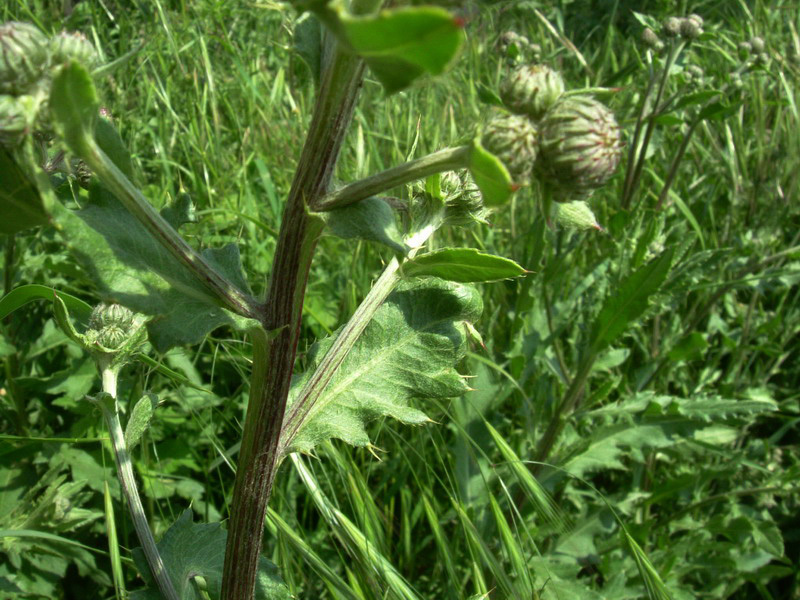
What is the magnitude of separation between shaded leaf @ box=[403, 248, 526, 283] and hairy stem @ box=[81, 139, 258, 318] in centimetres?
28

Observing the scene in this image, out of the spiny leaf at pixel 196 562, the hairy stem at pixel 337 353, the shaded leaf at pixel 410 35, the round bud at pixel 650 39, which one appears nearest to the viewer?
the shaded leaf at pixel 410 35

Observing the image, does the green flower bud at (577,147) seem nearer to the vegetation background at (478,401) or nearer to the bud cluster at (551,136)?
the bud cluster at (551,136)

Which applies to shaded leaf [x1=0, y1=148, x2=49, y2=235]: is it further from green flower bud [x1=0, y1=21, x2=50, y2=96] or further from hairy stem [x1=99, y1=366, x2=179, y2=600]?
hairy stem [x1=99, y1=366, x2=179, y2=600]

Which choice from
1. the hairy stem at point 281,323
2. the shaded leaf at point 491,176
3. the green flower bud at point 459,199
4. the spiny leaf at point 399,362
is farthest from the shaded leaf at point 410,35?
the spiny leaf at point 399,362

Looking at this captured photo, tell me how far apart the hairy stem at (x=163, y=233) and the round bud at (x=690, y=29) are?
9.04ft

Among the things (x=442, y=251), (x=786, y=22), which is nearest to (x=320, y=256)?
(x=442, y=251)

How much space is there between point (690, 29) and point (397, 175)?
2.68 metres

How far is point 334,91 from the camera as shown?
3.66ft

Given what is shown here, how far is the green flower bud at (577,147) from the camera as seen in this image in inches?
44.0

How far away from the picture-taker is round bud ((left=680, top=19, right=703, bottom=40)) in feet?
10.7

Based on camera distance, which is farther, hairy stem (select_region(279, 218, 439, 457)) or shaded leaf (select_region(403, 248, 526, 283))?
hairy stem (select_region(279, 218, 439, 457))

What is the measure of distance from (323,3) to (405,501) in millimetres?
2026

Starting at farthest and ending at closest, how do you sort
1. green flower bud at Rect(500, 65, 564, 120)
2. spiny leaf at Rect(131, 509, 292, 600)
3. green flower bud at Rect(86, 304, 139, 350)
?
1. green flower bud at Rect(86, 304, 139, 350)
2. spiny leaf at Rect(131, 509, 292, 600)
3. green flower bud at Rect(500, 65, 564, 120)

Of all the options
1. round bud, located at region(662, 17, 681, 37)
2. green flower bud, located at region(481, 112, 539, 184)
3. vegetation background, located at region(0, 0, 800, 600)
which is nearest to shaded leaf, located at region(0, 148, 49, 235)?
green flower bud, located at region(481, 112, 539, 184)
